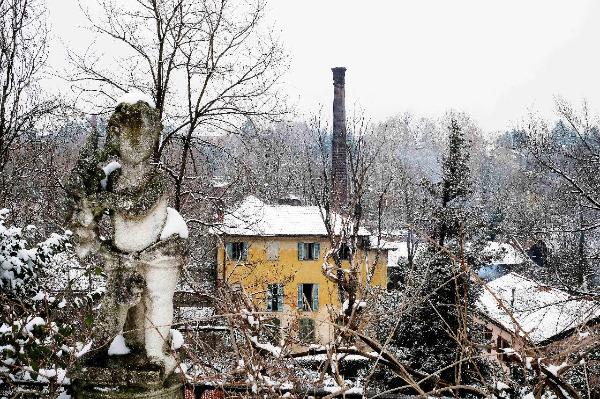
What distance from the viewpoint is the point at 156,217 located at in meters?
3.44

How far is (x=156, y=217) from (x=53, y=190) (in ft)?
33.5

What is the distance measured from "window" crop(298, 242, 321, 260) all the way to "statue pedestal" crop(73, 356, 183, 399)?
24779 millimetres

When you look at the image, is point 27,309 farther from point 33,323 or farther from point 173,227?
point 173,227

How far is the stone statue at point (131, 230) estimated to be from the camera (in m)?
3.32

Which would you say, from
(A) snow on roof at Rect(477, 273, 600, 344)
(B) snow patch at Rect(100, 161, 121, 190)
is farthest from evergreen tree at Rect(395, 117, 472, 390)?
(B) snow patch at Rect(100, 161, 121, 190)

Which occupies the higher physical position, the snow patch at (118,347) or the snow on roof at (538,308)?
the snow patch at (118,347)

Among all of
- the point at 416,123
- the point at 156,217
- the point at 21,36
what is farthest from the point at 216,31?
the point at 416,123

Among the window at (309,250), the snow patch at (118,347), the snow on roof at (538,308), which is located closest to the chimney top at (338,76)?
the window at (309,250)

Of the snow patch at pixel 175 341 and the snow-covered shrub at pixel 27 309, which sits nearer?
the snow patch at pixel 175 341

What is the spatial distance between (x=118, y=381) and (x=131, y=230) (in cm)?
94

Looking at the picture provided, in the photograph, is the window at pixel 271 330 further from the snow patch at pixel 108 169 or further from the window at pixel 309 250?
the window at pixel 309 250

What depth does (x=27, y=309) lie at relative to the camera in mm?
5855

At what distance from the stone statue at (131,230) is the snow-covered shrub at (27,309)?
6.47ft

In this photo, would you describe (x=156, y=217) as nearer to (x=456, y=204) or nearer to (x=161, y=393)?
(x=161, y=393)
